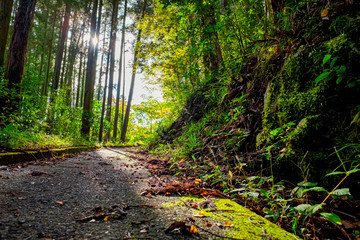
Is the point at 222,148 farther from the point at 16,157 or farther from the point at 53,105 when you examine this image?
the point at 53,105

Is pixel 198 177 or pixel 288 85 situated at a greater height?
pixel 288 85

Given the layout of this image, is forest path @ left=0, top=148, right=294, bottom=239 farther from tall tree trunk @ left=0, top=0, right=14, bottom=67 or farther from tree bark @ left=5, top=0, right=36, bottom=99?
tall tree trunk @ left=0, top=0, right=14, bottom=67

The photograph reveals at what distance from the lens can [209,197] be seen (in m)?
1.82

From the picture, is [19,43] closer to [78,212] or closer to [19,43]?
[19,43]

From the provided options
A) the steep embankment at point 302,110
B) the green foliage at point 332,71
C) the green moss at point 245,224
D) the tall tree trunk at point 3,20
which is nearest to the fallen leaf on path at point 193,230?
the green moss at point 245,224

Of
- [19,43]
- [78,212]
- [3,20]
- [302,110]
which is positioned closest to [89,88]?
[3,20]

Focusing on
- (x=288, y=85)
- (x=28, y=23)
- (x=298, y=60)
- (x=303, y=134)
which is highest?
(x=28, y=23)

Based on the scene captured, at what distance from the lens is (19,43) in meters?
5.14

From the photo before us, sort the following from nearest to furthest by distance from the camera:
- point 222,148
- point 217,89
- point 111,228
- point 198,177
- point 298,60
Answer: point 111,228
point 298,60
point 198,177
point 222,148
point 217,89

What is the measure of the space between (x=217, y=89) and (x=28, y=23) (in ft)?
18.9

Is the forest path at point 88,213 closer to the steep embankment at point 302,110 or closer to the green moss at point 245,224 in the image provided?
the green moss at point 245,224

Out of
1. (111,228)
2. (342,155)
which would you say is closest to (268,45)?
(342,155)

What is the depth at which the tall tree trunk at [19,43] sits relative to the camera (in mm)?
5016

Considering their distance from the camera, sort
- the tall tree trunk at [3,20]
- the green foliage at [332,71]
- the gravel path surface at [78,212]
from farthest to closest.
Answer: the tall tree trunk at [3,20] < the green foliage at [332,71] < the gravel path surface at [78,212]
